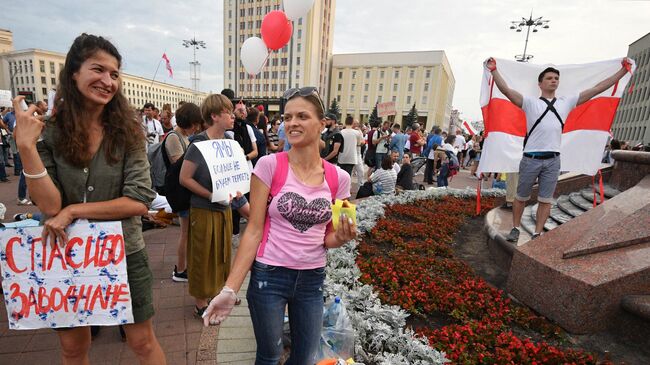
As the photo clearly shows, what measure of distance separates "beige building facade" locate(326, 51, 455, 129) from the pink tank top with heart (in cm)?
6837

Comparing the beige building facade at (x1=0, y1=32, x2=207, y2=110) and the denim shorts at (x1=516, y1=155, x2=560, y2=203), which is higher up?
the beige building facade at (x1=0, y1=32, x2=207, y2=110)

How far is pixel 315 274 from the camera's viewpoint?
1890 mm

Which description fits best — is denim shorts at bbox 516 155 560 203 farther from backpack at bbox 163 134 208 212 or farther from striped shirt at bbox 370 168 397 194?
backpack at bbox 163 134 208 212

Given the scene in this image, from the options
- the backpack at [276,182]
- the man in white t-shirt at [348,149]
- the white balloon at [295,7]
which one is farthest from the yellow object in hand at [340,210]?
the white balloon at [295,7]

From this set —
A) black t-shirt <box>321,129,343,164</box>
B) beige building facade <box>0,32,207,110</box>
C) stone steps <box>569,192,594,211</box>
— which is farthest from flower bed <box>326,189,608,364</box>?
beige building facade <box>0,32,207,110</box>

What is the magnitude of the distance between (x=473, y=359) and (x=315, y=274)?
1.64 m

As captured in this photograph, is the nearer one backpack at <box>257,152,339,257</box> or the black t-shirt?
backpack at <box>257,152,339,257</box>

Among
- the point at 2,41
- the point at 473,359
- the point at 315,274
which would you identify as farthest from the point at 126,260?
the point at 2,41

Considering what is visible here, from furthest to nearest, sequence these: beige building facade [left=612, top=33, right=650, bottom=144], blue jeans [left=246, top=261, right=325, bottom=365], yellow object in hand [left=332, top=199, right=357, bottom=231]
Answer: beige building facade [left=612, top=33, right=650, bottom=144] < blue jeans [left=246, top=261, right=325, bottom=365] < yellow object in hand [left=332, top=199, right=357, bottom=231]

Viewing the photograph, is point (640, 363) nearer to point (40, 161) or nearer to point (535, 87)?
point (535, 87)

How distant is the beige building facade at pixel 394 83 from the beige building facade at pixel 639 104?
31.1 m

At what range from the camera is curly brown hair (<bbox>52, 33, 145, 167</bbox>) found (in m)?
1.60

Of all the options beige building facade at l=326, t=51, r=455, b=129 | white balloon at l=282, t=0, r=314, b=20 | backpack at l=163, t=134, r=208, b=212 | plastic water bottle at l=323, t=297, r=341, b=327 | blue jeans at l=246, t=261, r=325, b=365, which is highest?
beige building facade at l=326, t=51, r=455, b=129

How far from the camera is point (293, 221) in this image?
1812mm
